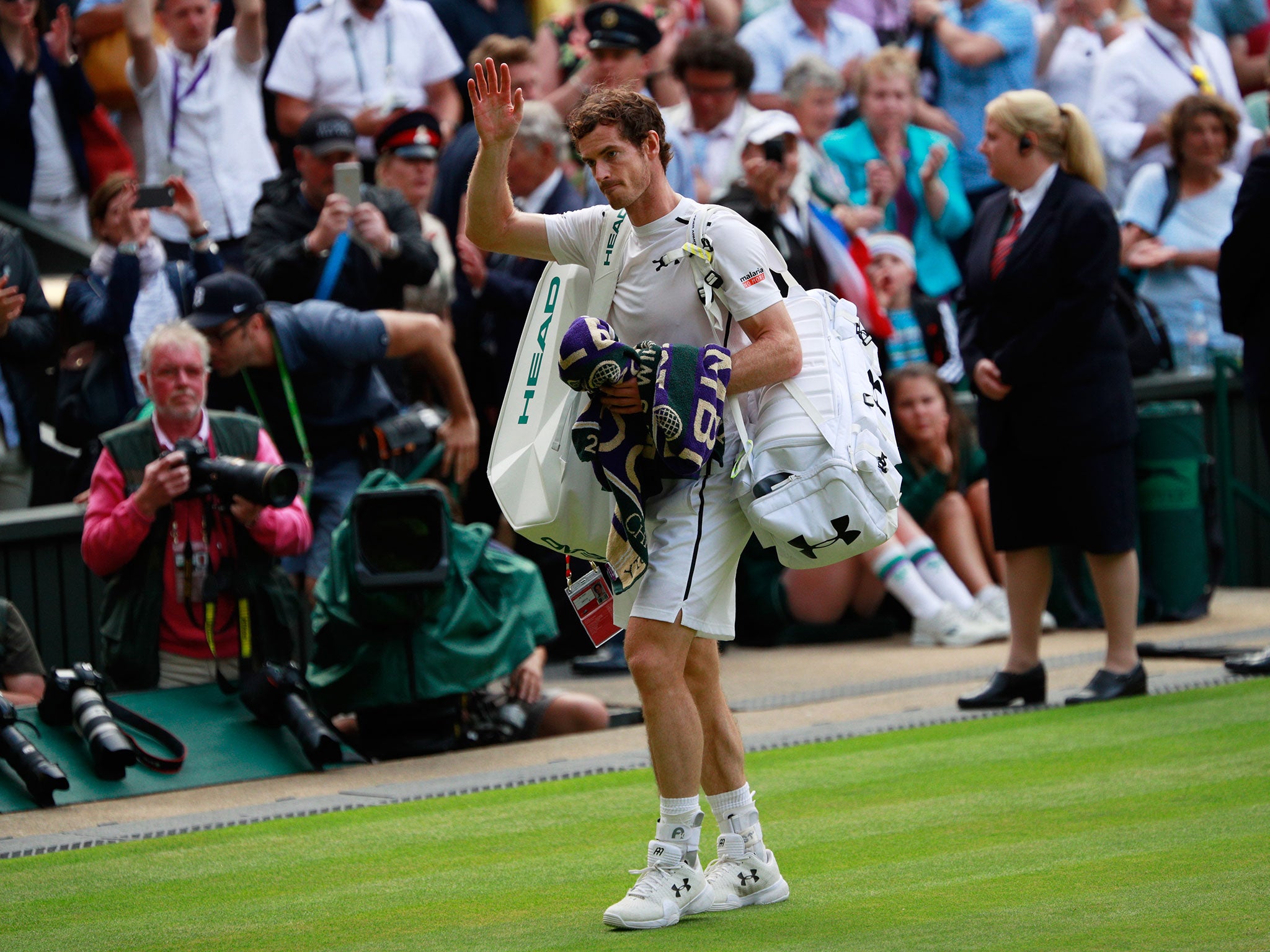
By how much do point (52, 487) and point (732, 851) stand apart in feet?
18.6

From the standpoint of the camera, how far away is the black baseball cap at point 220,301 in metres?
8.04

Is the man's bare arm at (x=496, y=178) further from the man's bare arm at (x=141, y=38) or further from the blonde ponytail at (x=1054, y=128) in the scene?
the man's bare arm at (x=141, y=38)

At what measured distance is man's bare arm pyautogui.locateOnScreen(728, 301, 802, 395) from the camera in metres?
4.80

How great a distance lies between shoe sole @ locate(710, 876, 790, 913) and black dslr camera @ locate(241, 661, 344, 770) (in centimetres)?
287

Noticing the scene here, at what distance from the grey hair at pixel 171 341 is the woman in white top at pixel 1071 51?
24.9 feet

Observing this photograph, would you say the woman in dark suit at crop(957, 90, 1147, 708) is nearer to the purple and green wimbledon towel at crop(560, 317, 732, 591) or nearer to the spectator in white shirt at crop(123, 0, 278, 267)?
the purple and green wimbledon towel at crop(560, 317, 732, 591)

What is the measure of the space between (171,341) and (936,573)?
4520 millimetres

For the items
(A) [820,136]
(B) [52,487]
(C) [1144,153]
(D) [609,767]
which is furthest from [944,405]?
(B) [52,487]

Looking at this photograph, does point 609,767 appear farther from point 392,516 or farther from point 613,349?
point 613,349

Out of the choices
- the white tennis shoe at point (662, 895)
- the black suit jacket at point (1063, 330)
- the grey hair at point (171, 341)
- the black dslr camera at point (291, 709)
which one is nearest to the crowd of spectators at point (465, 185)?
the grey hair at point (171, 341)

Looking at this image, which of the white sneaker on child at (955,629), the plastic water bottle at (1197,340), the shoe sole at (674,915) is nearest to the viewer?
the shoe sole at (674,915)

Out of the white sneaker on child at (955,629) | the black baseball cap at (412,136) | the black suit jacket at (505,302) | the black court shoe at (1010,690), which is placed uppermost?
the black baseball cap at (412,136)

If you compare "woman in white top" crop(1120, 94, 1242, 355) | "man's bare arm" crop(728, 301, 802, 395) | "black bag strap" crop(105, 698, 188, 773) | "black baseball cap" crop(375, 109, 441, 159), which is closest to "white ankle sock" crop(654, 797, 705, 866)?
"man's bare arm" crop(728, 301, 802, 395)

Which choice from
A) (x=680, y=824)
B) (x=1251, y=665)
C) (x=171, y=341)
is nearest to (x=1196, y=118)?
(x=1251, y=665)
